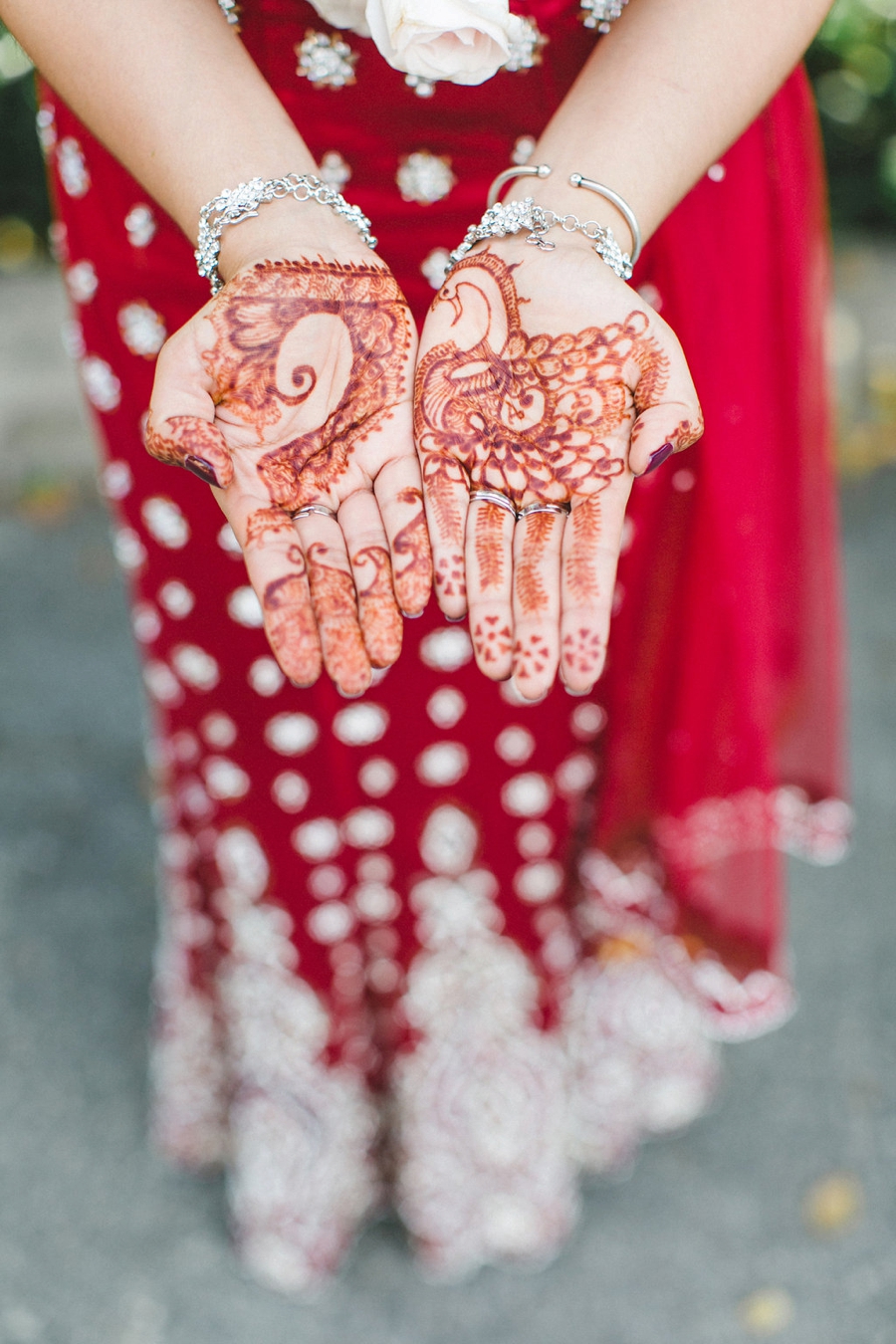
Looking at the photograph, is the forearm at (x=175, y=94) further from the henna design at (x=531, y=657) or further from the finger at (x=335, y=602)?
the henna design at (x=531, y=657)

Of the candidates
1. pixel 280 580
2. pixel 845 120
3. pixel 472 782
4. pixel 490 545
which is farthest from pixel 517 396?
pixel 845 120

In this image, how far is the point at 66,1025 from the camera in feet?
5.28

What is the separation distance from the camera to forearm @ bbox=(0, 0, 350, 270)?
0.85m

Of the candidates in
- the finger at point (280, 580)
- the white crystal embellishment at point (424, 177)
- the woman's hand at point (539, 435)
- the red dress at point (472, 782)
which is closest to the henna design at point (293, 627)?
the finger at point (280, 580)

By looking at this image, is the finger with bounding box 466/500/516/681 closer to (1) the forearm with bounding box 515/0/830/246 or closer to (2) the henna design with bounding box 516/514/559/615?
(2) the henna design with bounding box 516/514/559/615

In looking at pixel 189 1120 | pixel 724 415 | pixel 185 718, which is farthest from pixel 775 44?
pixel 189 1120

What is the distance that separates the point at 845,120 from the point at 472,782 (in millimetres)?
2625

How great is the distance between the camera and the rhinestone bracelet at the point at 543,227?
0.88m

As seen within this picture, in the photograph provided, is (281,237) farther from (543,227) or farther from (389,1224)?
(389,1224)

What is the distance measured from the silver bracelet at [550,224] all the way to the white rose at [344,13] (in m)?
0.16

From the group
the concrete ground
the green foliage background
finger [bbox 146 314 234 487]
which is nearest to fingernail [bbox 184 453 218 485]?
finger [bbox 146 314 234 487]

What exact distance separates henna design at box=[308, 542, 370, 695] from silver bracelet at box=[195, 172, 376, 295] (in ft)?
0.81

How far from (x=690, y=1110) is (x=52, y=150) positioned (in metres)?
1.32

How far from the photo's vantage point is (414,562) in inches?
32.9
